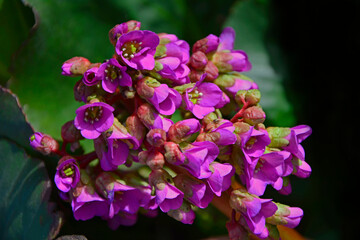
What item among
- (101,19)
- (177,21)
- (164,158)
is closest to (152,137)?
(164,158)

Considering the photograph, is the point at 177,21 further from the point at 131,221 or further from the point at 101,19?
the point at 131,221

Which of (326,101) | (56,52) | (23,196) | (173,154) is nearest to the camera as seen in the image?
(173,154)

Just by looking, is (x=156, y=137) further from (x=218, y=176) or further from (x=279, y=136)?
(x=279, y=136)

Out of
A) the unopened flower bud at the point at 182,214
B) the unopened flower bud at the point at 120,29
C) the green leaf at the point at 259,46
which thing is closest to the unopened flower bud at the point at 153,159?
the unopened flower bud at the point at 182,214

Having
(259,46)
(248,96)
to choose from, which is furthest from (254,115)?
(259,46)

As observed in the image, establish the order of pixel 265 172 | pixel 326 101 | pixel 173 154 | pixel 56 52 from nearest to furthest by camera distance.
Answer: pixel 173 154, pixel 265 172, pixel 56 52, pixel 326 101
